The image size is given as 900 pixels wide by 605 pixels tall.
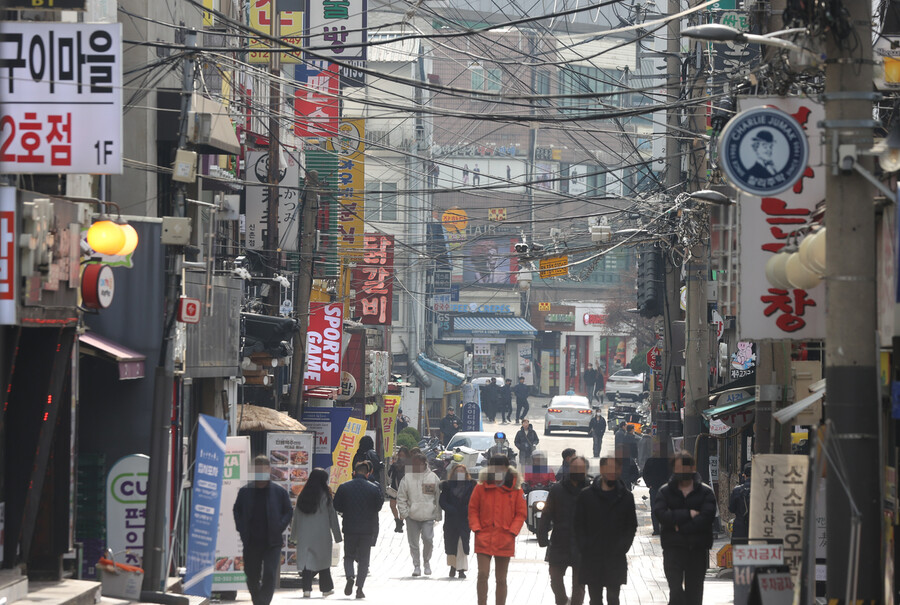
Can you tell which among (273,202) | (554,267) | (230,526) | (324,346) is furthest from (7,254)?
(554,267)

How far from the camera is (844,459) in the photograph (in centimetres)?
857

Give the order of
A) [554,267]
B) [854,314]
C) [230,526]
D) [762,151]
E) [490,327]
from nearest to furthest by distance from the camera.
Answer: [854,314], [762,151], [230,526], [554,267], [490,327]

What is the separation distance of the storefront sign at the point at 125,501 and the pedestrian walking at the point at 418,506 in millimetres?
5537

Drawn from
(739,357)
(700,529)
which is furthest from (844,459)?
(739,357)

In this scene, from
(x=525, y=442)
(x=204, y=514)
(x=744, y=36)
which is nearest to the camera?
(x=744, y=36)

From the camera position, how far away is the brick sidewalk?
16.4m

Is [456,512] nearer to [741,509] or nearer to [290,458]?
[290,458]

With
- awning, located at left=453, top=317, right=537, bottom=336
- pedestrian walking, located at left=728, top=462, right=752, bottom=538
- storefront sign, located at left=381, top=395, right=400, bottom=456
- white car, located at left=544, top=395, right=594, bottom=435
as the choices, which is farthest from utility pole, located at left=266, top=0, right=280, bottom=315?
awning, located at left=453, top=317, right=537, bottom=336

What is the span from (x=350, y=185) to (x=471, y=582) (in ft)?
54.7

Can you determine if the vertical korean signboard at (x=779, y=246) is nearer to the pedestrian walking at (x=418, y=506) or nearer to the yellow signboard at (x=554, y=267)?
the pedestrian walking at (x=418, y=506)

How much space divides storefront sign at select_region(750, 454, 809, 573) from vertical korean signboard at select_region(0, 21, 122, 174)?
22.2 feet

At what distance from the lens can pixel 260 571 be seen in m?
13.7

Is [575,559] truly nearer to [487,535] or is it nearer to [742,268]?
[487,535]

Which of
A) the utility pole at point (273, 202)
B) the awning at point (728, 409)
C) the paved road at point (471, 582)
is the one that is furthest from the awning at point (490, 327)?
the awning at point (728, 409)
